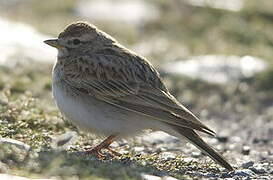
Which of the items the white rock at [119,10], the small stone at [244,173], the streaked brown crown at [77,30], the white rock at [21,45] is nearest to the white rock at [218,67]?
the white rock at [21,45]

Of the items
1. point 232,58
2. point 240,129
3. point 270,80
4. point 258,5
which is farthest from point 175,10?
point 240,129

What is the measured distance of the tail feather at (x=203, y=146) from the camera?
7254 millimetres

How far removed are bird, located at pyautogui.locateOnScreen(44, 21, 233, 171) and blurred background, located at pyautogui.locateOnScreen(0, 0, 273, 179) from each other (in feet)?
1.68

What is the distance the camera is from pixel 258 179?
23.9ft

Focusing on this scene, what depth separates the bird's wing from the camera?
7484mm

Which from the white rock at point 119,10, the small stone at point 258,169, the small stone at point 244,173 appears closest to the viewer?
the small stone at point 244,173

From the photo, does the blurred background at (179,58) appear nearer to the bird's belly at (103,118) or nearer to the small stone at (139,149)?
the small stone at (139,149)

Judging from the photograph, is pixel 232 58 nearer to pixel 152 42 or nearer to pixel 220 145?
pixel 152 42

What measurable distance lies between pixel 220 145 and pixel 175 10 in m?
7.43

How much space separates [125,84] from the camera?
791 cm

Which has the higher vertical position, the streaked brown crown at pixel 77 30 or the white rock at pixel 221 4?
the white rock at pixel 221 4

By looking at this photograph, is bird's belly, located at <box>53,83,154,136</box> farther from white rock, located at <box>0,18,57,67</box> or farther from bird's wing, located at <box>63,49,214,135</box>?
white rock, located at <box>0,18,57,67</box>

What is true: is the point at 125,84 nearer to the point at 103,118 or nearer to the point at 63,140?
Result: the point at 103,118

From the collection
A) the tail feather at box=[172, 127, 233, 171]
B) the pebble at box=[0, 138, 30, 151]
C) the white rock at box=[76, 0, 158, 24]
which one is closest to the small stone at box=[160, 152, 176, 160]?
the tail feather at box=[172, 127, 233, 171]
